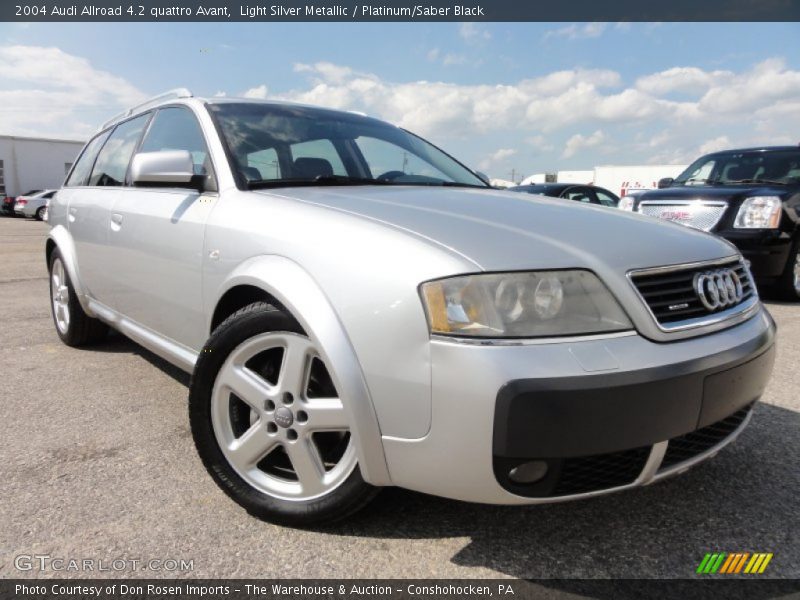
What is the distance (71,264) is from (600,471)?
11.4 ft

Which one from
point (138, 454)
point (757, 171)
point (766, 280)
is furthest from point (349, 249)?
point (757, 171)

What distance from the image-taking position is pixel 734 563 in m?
1.75

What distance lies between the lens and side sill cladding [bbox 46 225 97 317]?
12.2 feet

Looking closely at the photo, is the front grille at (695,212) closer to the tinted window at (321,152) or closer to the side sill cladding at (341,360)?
the tinted window at (321,152)

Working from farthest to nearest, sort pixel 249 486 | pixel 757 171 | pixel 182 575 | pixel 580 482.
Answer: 1. pixel 757 171
2. pixel 249 486
3. pixel 182 575
4. pixel 580 482

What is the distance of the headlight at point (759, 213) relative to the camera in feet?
19.6

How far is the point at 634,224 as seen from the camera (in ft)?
6.67

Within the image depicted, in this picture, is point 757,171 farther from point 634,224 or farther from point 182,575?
point 182,575

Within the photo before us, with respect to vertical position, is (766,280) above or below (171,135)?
below

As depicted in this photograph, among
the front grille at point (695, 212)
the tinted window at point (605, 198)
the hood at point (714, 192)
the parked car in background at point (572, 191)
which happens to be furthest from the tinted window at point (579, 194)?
the front grille at point (695, 212)

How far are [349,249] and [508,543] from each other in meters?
1.01

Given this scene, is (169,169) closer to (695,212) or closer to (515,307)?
(515,307)

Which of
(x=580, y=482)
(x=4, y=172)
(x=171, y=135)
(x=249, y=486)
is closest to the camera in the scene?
(x=580, y=482)

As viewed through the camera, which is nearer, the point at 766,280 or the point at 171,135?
the point at 171,135
